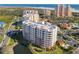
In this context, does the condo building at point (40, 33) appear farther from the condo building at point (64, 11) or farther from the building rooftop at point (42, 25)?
the condo building at point (64, 11)

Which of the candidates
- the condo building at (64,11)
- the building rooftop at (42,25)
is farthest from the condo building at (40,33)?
the condo building at (64,11)

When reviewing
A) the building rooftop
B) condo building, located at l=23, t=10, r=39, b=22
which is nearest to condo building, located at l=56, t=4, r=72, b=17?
the building rooftop

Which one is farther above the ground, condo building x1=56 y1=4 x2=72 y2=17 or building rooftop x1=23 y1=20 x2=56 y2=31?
condo building x1=56 y1=4 x2=72 y2=17

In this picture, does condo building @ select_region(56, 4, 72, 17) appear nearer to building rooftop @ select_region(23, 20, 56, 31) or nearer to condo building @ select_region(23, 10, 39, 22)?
building rooftop @ select_region(23, 20, 56, 31)

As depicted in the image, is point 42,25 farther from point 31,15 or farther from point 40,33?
point 31,15

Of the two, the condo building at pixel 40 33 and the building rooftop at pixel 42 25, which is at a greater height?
the building rooftop at pixel 42 25

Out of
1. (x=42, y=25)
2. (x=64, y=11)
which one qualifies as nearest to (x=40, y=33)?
(x=42, y=25)

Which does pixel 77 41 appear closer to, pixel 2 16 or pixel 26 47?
pixel 26 47
